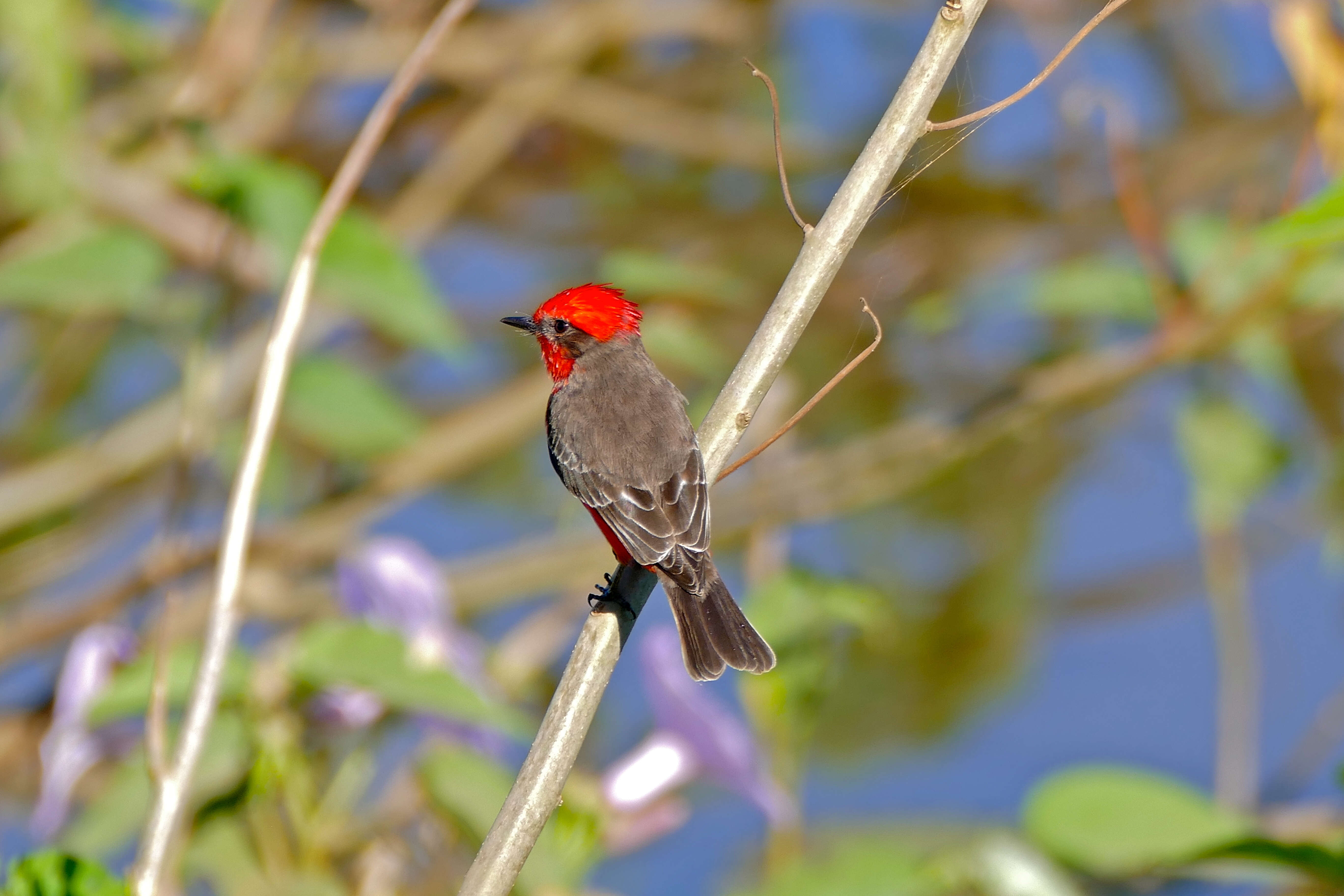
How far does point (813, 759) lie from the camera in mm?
Answer: 3365

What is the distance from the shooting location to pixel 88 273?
2170 mm

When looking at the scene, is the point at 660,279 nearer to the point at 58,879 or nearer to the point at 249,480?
the point at 249,480

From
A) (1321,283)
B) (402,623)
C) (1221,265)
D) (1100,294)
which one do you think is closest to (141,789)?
(402,623)

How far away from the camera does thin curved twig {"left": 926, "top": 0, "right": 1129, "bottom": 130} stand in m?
1.20

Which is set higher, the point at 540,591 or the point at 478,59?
the point at 478,59

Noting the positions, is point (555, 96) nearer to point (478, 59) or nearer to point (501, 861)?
point (478, 59)

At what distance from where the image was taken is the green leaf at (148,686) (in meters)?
1.67

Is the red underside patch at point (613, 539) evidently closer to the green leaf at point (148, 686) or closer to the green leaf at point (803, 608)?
the green leaf at point (803, 608)

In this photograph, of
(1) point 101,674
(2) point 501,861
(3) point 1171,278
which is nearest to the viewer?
(2) point 501,861

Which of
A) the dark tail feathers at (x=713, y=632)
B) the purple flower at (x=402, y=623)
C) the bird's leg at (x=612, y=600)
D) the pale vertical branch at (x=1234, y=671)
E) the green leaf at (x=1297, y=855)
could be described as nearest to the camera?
the bird's leg at (x=612, y=600)

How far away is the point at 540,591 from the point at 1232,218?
66.5 inches

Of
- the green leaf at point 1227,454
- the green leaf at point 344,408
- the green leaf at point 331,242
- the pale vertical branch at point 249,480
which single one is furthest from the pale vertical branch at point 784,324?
the green leaf at point 1227,454

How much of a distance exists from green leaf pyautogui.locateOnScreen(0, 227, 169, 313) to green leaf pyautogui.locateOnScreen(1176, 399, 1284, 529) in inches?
78.9

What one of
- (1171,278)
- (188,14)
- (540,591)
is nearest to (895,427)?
(1171,278)
